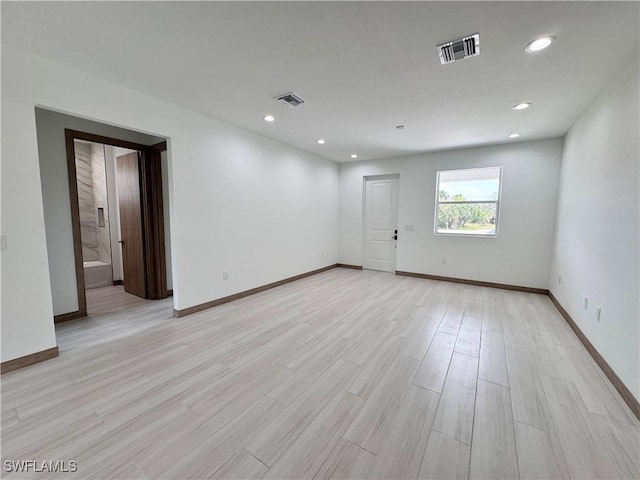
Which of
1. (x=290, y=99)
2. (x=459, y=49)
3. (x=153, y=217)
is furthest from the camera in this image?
(x=153, y=217)

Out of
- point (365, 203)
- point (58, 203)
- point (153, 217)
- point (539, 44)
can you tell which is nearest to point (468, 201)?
point (365, 203)

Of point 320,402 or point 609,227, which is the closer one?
point 320,402

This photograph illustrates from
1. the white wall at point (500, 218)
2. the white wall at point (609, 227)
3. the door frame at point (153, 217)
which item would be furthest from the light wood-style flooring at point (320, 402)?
the white wall at point (500, 218)

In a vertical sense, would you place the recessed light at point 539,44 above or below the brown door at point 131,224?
above

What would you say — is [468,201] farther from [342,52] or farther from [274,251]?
[342,52]

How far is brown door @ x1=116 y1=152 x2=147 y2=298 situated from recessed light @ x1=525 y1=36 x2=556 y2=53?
16.2 feet

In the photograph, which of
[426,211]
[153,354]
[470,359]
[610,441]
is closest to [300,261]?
[426,211]

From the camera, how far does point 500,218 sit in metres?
4.80

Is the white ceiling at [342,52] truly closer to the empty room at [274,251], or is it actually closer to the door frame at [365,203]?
the empty room at [274,251]

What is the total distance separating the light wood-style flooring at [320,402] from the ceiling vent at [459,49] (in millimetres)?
2624

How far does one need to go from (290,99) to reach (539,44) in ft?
7.22

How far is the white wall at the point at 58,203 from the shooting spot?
3160 millimetres

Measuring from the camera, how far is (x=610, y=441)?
5.16 ft

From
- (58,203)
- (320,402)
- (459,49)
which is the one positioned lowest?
(320,402)
